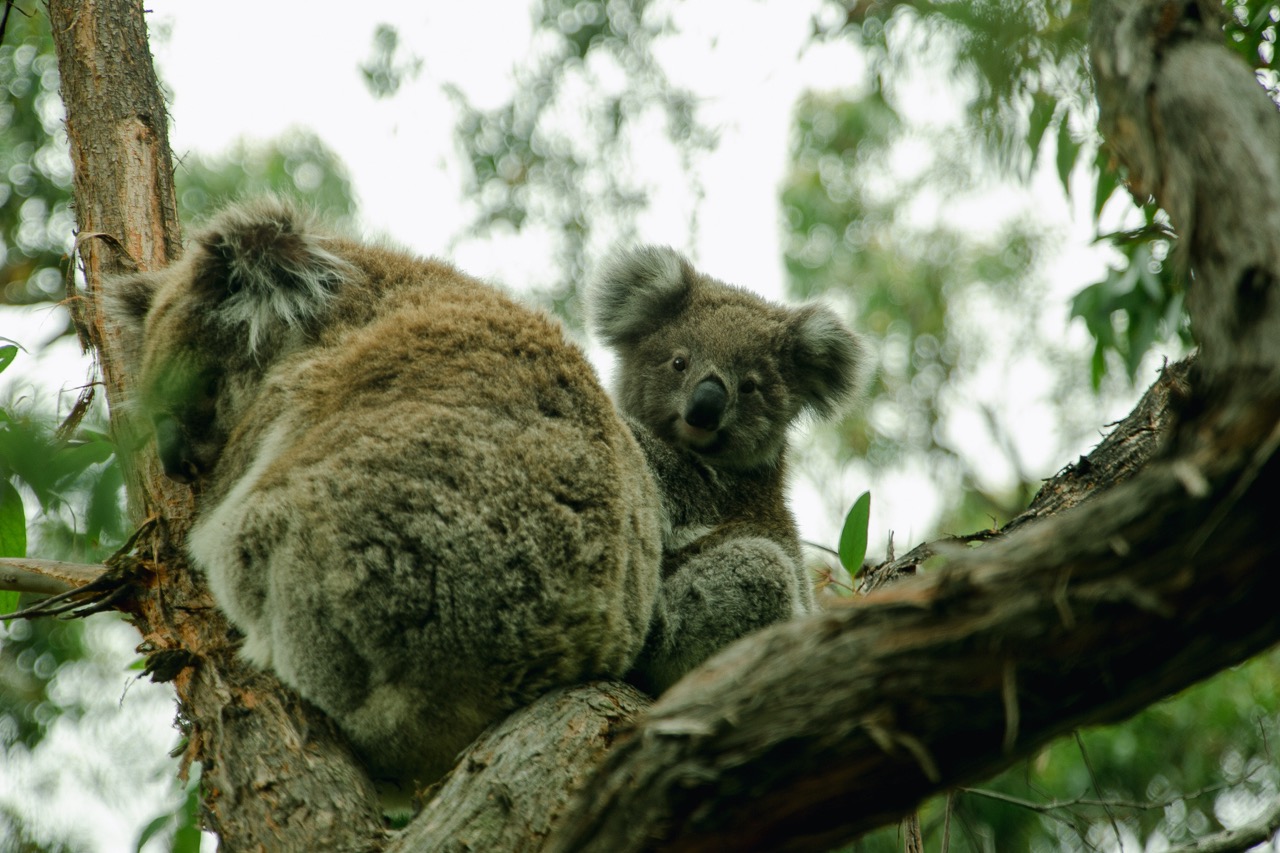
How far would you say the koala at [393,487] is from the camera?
109 inches

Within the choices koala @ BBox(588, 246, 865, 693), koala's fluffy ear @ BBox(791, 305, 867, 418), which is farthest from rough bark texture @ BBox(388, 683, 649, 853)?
koala's fluffy ear @ BBox(791, 305, 867, 418)

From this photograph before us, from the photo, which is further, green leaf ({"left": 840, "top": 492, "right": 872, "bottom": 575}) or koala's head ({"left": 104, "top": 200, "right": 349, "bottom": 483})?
green leaf ({"left": 840, "top": 492, "right": 872, "bottom": 575})

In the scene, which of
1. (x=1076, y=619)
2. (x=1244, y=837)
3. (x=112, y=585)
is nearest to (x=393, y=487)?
(x=112, y=585)

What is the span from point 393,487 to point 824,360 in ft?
9.07

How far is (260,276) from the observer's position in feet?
11.3

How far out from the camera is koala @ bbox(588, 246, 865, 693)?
3619mm

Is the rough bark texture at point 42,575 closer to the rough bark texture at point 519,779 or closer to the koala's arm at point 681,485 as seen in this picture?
the rough bark texture at point 519,779

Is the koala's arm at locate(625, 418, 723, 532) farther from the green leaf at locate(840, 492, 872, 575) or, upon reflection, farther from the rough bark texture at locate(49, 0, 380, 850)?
the rough bark texture at locate(49, 0, 380, 850)

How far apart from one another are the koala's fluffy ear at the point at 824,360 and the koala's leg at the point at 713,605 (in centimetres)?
143

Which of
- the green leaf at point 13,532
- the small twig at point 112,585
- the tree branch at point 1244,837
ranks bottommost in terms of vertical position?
the tree branch at point 1244,837

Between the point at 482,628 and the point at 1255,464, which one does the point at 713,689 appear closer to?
the point at 1255,464

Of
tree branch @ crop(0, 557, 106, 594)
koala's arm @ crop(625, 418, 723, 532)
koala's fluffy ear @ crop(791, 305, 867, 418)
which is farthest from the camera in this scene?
koala's fluffy ear @ crop(791, 305, 867, 418)

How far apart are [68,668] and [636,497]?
15.3 feet

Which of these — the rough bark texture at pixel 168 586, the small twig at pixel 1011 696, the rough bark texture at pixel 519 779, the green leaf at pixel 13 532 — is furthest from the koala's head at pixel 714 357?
the small twig at pixel 1011 696
